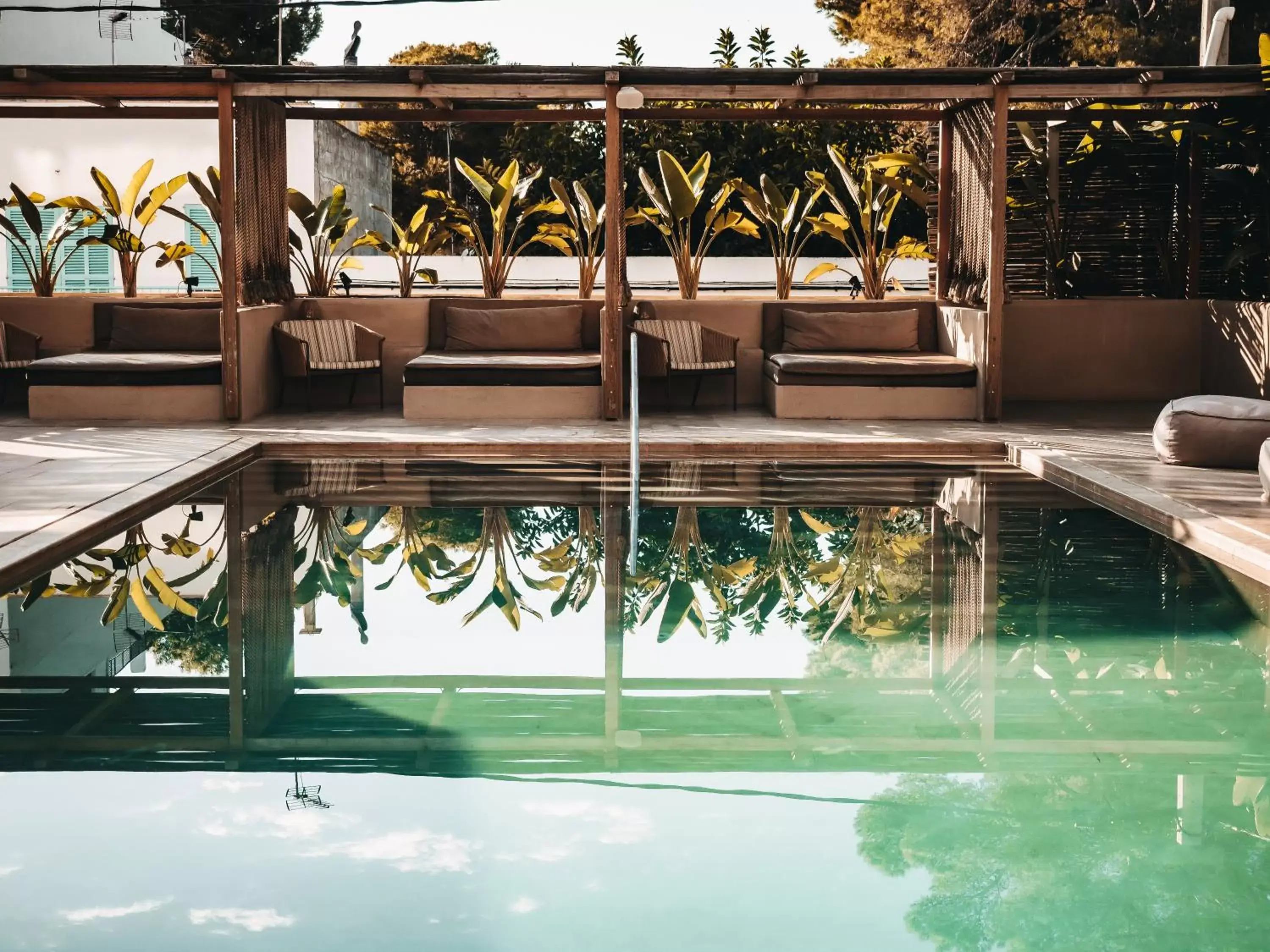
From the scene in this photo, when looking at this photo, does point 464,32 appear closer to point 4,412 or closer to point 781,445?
point 4,412

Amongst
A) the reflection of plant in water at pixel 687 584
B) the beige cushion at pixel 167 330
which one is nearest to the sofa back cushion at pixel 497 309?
the beige cushion at pixel 167 330

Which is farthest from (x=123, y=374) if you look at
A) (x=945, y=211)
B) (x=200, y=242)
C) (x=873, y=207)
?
(x=200, y=242)

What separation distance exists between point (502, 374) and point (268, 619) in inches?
225

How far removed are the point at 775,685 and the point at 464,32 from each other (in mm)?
35629

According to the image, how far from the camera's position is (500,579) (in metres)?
6.39

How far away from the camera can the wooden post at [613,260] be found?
10.9m

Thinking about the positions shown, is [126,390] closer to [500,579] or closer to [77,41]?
[500,579]

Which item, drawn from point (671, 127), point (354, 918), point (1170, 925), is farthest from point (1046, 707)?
point (671, 127)

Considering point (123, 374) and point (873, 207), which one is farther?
point (873, 207)

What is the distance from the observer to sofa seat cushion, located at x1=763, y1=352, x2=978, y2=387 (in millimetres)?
11242

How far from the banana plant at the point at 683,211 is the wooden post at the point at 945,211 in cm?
179

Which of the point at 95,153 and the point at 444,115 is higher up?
the point at 95,153


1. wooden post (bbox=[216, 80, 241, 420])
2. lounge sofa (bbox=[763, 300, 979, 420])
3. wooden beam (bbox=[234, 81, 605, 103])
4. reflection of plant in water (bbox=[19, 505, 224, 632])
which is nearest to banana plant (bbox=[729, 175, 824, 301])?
lounge sofa (bbox=[763, 300, 979, 420])

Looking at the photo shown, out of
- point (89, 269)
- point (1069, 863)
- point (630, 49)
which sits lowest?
point (1069, 863)
